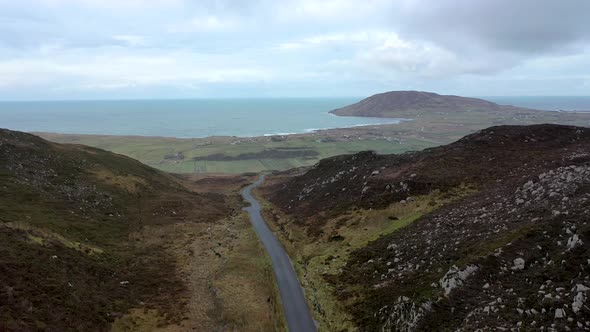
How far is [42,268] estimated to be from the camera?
36.6 m

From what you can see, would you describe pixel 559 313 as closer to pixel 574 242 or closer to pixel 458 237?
pixel 574 242

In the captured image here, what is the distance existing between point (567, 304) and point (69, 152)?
99320mm

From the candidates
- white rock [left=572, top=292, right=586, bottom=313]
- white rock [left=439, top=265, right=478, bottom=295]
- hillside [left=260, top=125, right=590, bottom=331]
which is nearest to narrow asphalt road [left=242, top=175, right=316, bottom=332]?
hillside [left=260, top=125, right=590, bottom=331]

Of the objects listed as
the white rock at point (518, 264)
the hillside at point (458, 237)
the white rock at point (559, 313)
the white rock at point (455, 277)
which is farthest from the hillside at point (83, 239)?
the white rock at point (559, 313)

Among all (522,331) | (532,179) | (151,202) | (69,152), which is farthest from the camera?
(69,152)

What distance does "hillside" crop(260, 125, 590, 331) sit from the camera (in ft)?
85.3

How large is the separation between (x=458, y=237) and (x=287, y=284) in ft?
69.7

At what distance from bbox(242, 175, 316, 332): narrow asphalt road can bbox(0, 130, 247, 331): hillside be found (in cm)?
1117

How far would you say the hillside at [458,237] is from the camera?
26.0 meters

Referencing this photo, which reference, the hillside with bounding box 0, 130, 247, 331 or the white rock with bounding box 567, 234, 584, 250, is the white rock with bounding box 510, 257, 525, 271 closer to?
the white rock with bounding box 567, 234, 584, 250

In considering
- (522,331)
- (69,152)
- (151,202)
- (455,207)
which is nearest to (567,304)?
(522,331)

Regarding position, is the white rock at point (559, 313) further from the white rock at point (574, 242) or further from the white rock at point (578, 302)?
the white rock at point (574, 242)

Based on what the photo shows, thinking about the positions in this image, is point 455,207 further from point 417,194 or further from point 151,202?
point 151,202

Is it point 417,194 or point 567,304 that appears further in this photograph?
point 417,194
